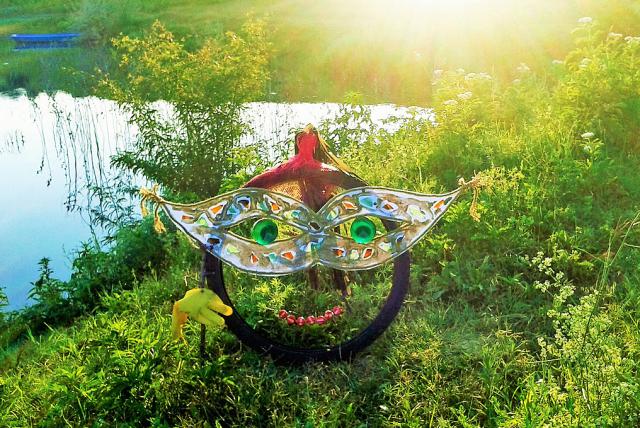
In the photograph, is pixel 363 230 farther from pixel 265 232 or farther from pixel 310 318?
pixel 310 318

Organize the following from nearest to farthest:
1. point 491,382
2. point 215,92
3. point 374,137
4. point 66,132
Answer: point 491,382 < point 374,137 < point 215,92 < point 66,132

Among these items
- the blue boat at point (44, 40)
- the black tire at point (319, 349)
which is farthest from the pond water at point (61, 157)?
the blue boat at point (44, 40)

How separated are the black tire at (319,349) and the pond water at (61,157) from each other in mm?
3035

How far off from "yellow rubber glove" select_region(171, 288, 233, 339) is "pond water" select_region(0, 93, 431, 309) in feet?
10.0

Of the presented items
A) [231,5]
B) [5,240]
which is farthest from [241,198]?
[231,5]

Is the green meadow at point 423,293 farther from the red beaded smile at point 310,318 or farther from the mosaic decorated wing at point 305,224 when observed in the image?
the mosaic decorated wing at point 305,224

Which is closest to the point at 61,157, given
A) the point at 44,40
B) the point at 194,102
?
the point at 194,102

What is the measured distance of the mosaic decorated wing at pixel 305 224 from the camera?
3146 mm

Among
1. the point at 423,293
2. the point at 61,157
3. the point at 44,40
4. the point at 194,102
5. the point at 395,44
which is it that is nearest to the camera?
the point at 423,293

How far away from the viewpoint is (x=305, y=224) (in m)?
3.20

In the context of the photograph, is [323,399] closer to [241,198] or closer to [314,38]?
[241,198]

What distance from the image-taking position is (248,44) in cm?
639

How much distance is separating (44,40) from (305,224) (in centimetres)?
1585

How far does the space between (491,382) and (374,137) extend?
292 cm
